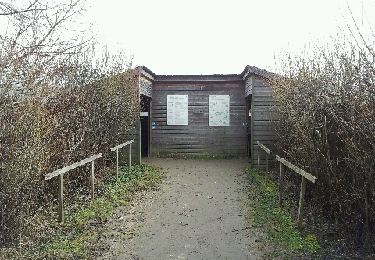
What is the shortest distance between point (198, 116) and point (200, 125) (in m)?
0.37

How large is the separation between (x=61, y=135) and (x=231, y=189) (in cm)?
446

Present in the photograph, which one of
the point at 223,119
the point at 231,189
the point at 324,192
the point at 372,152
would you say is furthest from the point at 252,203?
the point at 223,119

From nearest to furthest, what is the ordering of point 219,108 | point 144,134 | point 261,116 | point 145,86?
1. point 261,116
2. point 145,86
3. point 219,108
4. point 144,134

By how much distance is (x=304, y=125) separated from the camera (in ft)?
23.9

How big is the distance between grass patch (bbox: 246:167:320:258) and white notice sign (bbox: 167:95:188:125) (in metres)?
6.80

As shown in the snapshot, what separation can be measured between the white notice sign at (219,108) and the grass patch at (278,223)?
254 inches

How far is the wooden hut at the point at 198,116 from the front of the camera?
16688 mm

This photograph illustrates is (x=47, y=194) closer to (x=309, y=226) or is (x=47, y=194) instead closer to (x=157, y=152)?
(x=309, y=226)

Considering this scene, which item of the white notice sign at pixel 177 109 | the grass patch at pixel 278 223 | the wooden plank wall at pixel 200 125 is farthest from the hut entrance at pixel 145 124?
the grass patch at pixel 278 223

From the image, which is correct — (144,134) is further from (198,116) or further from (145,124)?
(198,116)

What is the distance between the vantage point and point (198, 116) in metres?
16.8

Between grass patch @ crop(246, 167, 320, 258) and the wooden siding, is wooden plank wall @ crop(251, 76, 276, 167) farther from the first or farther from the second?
the wooden siding

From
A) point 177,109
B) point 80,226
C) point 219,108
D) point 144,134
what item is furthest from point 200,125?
point 80,226

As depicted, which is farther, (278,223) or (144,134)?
(144,134)
